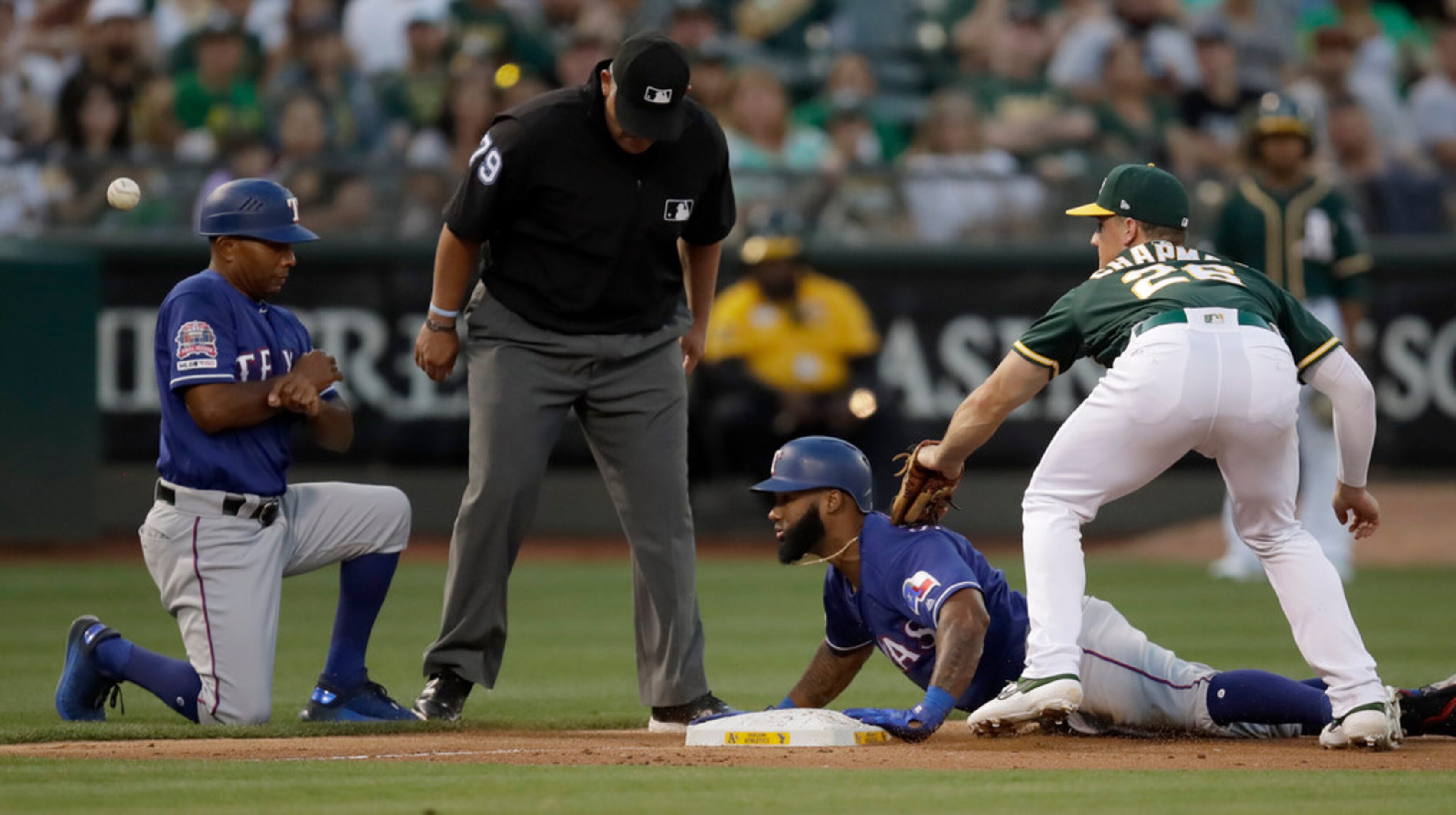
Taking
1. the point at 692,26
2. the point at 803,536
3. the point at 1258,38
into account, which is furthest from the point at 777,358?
the point at 803,536

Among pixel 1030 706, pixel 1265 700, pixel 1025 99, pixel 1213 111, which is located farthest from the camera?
pixel 1213 111

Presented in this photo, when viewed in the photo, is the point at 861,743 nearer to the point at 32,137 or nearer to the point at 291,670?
the point at 291,670

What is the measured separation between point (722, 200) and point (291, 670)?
10.2ft

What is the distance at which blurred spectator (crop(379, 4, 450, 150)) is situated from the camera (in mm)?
15023

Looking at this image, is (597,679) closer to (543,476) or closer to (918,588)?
(543,476)

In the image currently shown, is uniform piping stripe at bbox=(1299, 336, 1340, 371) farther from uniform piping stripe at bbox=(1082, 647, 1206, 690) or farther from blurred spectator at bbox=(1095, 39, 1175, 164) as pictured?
blurred spectator at bbox=(1095, 39, 1175, 164)

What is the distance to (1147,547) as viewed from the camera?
1447 centimetres

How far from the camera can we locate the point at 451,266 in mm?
6633

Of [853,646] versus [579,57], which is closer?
[853,646]

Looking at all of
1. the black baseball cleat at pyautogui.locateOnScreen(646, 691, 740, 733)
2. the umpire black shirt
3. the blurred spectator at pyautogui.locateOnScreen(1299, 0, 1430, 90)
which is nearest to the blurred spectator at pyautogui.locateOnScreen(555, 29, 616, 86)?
the blurred spectator at pyautogui.locateOnScreen(1299, 0, 1430, 90)

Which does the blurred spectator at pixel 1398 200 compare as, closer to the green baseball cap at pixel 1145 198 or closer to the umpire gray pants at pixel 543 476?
the green baseball cap at pixel 1145 198

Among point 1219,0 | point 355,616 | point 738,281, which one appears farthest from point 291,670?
point 1219,0

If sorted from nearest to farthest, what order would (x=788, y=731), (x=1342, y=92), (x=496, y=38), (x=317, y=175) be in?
(x=788, y=731)
(x=317, y=175)
(x=496, y=38)
(x=1342, y=92)

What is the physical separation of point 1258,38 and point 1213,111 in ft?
5.14
